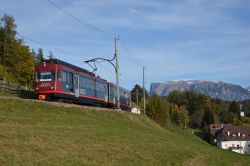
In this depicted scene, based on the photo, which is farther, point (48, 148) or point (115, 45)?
point (115, 45)

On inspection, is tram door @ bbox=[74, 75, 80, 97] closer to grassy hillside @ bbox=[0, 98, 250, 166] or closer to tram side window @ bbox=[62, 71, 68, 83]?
tram side window @ bbox=[62, 71, 68, 83]

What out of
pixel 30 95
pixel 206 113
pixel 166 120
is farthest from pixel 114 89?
pixel 206 113

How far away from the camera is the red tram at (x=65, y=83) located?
1398 inches

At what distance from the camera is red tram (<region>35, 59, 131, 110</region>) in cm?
3550

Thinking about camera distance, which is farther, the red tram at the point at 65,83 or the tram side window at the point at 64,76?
the tram side window at the point at 64,76

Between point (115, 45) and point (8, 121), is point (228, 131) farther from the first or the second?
point (8, 121)

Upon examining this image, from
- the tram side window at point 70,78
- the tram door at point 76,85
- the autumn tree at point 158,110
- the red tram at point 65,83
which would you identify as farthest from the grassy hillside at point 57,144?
the autumn tree at point 158,110

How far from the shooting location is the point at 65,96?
3675 cm

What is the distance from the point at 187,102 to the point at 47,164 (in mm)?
181479

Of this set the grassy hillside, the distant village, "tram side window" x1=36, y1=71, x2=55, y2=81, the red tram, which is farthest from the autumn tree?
the distant village

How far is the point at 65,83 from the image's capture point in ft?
120

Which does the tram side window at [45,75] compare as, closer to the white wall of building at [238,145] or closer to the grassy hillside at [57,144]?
the grassy hillside at [57,144]

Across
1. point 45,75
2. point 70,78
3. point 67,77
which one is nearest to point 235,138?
point 70,78

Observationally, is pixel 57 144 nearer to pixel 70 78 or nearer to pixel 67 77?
pixel 67 77
